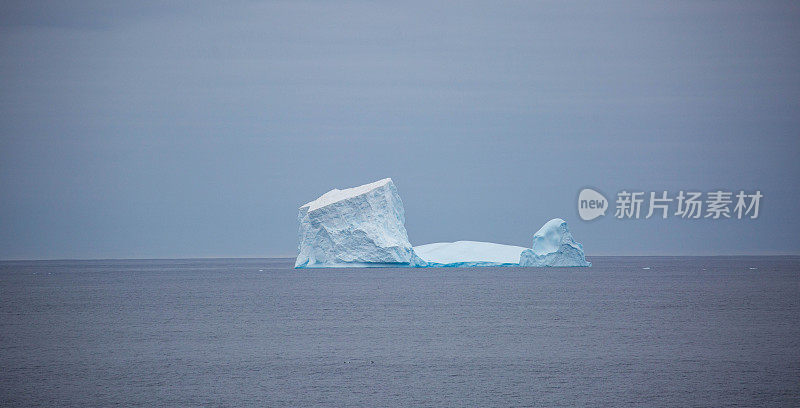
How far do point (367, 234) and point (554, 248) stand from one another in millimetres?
9618

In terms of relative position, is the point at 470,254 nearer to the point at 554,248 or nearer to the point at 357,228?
the point at 554,248

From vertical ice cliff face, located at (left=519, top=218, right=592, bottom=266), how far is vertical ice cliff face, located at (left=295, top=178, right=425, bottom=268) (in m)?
6.70

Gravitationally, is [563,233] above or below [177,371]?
above

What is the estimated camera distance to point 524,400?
817 cm

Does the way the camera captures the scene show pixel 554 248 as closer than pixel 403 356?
No

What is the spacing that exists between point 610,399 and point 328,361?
13.5 feet

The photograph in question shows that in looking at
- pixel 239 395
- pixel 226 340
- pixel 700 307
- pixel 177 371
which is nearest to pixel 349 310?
pixel 226 340

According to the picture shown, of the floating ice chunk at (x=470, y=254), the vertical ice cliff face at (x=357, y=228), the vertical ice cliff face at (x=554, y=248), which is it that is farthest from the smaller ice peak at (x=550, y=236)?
the floating ice chunk at (x=470, y=254)

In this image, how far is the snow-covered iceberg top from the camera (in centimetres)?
3812

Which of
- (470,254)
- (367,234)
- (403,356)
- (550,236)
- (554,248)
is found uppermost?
(550,236)

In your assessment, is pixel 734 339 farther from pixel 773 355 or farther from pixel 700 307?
pixel 700 307

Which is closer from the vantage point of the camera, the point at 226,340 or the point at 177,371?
the point at 177,371

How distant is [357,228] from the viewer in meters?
38.3

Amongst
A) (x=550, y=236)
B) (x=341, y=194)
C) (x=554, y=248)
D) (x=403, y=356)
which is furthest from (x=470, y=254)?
(x=403, y=356)
